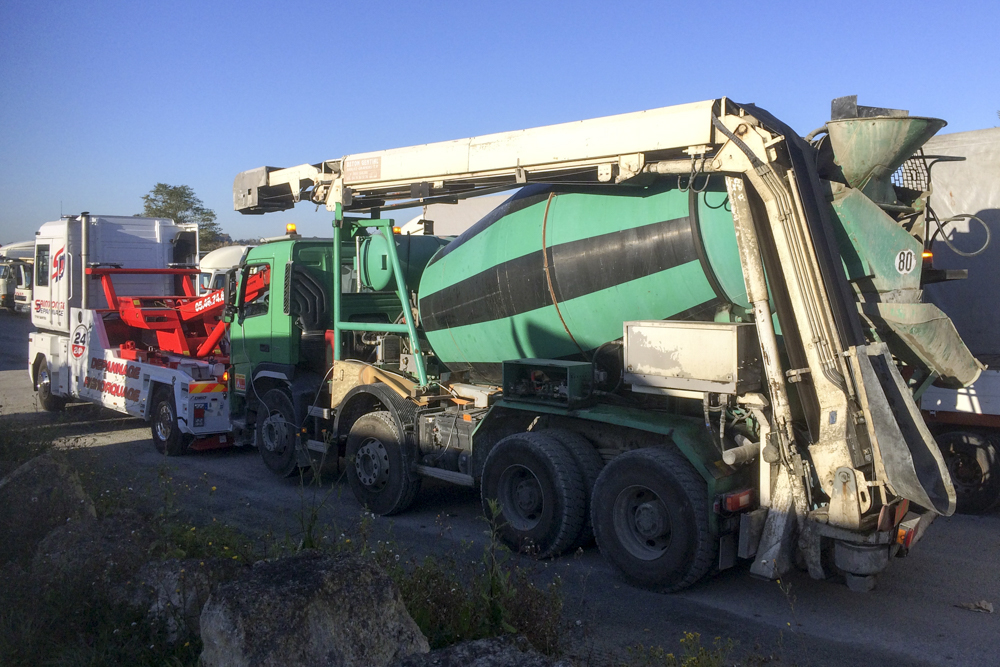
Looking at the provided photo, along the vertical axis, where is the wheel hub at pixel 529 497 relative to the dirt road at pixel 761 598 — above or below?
above

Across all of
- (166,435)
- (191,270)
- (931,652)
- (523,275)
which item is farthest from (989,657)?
(191,270)

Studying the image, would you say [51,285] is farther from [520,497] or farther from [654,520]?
[654,520]

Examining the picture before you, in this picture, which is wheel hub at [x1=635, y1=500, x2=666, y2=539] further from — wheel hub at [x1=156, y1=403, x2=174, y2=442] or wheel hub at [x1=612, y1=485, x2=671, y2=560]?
wheel hub at [x1=156, y1=403, x2=174, y2=442]

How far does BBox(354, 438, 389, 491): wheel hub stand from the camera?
24.7ft

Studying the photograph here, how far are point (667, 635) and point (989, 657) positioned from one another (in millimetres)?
1776

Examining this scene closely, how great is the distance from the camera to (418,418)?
24.2 feet

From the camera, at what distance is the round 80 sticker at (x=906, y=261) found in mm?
5309

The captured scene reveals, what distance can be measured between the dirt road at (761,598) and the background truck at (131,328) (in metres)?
1.87

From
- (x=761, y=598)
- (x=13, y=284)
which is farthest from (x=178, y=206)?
(x=761, y=598)

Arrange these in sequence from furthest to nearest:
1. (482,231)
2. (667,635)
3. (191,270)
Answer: (191,270), (482,231), (667,635)

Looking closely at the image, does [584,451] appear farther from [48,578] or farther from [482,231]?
[48,578]

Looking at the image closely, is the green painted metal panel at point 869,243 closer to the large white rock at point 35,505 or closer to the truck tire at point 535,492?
the truck tire at point 535,492

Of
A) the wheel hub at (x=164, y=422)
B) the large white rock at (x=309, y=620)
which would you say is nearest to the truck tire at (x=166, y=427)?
the wheel hub at (x=164, y=422)

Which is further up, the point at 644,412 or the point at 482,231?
the point at 482,231
